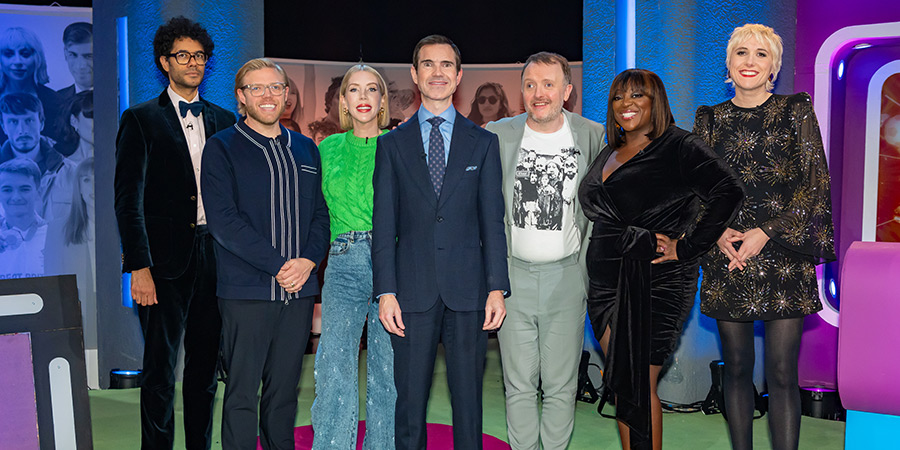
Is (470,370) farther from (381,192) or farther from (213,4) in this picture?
(213,4)

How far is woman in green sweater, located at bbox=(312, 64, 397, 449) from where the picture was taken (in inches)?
123

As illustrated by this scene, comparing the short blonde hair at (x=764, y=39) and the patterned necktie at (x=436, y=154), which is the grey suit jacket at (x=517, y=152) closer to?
the patterned necktie at (x=436, y=154)

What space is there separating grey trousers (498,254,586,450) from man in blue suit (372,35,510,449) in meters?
0.26

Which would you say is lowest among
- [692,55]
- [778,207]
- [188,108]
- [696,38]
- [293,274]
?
[293,274]

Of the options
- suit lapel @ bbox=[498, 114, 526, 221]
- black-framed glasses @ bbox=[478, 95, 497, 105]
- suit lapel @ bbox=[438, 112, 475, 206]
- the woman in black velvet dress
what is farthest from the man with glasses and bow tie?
black-framed glasses @ bbox=[478, 95, 497, 105]

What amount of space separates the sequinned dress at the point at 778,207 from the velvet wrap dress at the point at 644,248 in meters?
0.17

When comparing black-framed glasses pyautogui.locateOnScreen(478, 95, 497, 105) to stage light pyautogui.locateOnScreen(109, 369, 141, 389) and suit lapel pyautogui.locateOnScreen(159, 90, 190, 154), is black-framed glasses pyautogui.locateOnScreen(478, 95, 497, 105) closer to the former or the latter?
stage light pyautogui.locateOnScreen(109, 369, 141, 389)

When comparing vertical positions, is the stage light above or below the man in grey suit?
below

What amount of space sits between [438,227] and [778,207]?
4.37 feet

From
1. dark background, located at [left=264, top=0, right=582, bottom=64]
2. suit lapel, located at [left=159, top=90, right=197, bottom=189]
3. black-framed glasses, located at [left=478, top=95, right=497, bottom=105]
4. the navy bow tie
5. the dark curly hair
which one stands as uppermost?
dark background, located at [left=264, top=0, right=582, bottom=64]

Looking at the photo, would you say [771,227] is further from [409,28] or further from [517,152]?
[409,28]

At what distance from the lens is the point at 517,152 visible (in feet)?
10.2

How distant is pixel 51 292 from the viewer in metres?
2.27

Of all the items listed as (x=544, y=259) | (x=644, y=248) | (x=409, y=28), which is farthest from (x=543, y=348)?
(x=409, y=28)
